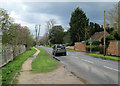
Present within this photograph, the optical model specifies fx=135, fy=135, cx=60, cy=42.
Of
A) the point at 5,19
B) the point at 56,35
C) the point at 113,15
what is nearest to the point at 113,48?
the point at 113,15

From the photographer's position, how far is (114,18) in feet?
66.4

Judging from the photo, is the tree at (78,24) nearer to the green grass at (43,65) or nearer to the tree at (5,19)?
the green grass at (43,65)

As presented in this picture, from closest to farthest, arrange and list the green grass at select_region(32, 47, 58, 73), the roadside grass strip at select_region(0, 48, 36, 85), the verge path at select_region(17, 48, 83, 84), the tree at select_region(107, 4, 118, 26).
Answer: the verge path at select_region(17, 48, 83, 84)
the roadside grass strip at select_region(0, 48, 36, 85)
the green grass at select_region(32, 47, 58, 73)
the tree at select_region(107, 4, 118, 26)

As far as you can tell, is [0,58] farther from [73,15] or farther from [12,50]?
[73,15]

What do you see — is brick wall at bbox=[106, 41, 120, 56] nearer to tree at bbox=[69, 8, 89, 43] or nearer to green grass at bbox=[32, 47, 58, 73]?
green grass at bbox=[32, 47, 58, 73]

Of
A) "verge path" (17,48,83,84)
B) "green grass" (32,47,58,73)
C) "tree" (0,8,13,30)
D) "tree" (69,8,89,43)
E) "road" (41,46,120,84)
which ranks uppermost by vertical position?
"tree" (69,8,89,43)

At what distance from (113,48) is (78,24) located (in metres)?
30.2

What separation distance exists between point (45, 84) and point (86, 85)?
180cm

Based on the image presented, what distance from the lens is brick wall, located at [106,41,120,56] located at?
2151 centimetres

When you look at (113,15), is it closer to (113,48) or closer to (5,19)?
(113,48)

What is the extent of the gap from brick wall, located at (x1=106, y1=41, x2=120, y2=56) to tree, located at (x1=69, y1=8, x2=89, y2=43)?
26.6 meters

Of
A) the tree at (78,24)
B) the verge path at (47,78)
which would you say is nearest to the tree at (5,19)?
the verge path at (47,78)

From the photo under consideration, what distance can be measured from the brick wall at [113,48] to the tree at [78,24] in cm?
2657

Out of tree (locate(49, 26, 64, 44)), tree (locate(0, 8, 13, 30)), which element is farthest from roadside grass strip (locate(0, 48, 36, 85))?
tree (locate(49, 26, 64, 44))
